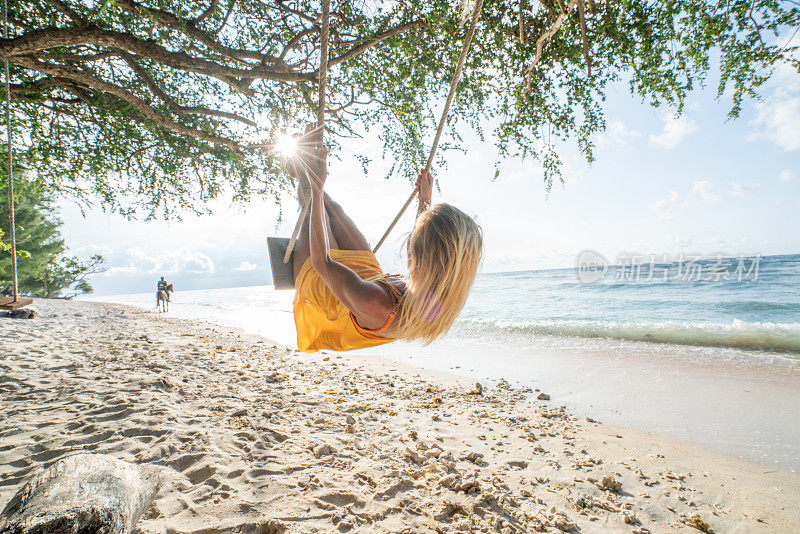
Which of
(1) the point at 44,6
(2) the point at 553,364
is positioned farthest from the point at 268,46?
(2) the point at 553,364

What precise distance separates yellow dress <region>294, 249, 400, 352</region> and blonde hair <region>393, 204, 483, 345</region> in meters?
0.33

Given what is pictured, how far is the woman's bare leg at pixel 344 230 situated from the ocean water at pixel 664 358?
10.6 feet

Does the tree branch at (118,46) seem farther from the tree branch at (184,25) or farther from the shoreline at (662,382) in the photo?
the shoreline at (662,382)

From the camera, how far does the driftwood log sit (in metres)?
1.35

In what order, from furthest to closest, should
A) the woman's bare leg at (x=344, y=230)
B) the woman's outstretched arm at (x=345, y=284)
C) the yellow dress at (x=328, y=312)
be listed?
the woman's bare leg at (x=344, y=230)
the yellow dress at (x=328, y=312)
the woman's outstretched arm at (x=345, y=284)

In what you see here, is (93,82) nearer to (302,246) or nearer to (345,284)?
(302,246)

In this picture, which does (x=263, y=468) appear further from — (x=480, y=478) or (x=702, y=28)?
(x=702, y=28)

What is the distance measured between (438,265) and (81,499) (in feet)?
5.98

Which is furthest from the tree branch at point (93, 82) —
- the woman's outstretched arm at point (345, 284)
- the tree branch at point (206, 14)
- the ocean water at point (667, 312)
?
the ocean water at point (667, 312)

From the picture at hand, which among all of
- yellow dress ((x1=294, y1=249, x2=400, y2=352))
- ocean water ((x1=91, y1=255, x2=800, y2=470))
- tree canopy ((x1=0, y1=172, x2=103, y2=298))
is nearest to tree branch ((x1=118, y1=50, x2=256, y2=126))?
yellow dress ((x1=294, y1=249, x2=400, y2=352))

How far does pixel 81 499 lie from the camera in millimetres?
1479

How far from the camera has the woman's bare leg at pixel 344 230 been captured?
2439 millimetres

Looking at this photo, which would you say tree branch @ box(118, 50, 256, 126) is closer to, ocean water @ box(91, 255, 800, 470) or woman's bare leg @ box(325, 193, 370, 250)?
woman's bare leg @ box(325, 193, 370, 250)

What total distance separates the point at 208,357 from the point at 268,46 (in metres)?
4.48
